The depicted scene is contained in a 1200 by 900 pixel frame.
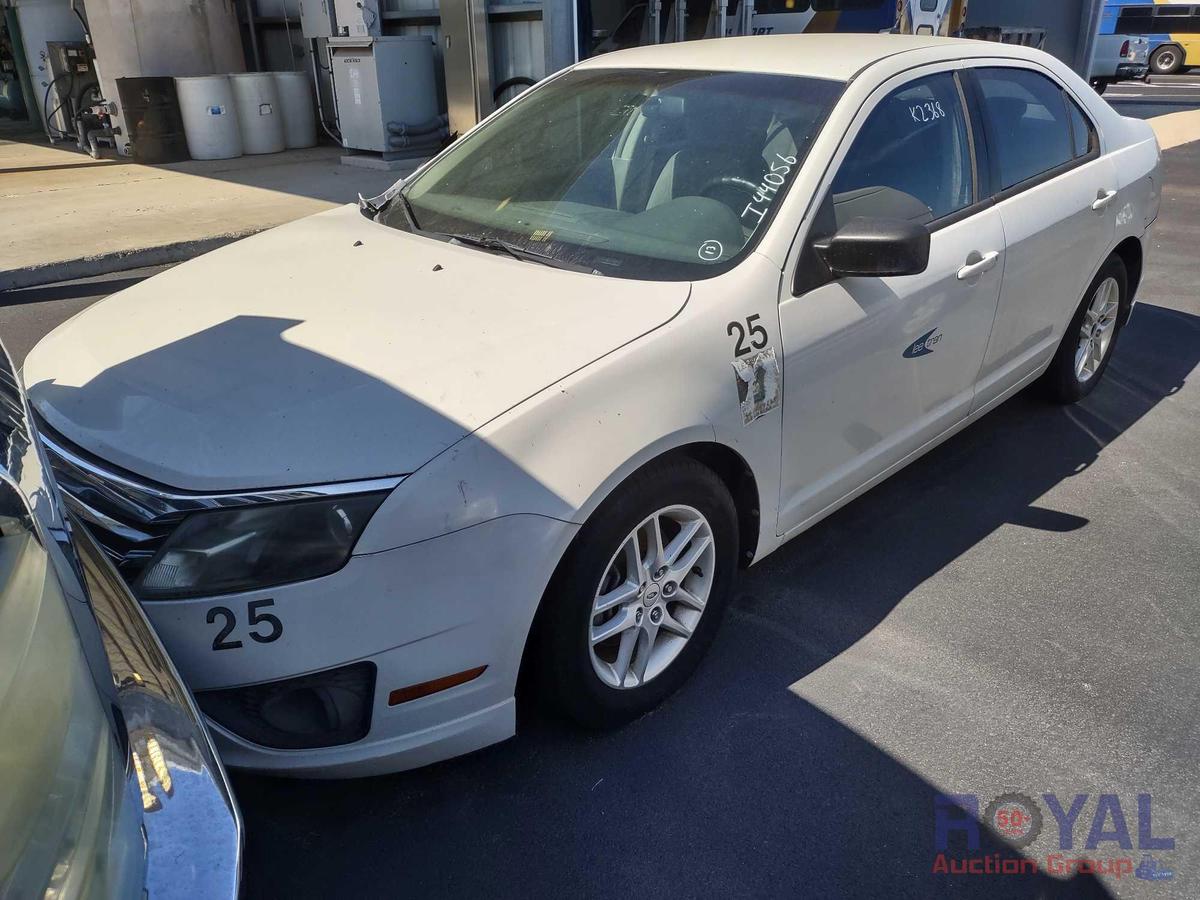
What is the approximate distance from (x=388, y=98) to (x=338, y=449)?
1032 cm

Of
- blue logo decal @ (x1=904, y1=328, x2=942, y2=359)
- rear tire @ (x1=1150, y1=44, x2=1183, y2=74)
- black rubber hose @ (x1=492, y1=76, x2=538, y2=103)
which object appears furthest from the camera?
rear tire @ (x1=1150, y1=44, x2=1183, y2=74)

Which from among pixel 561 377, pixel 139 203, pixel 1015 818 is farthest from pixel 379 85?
pixel 1015 818

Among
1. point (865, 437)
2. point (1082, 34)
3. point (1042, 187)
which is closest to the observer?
point (865, 437)

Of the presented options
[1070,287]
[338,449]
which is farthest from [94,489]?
[1070,287]

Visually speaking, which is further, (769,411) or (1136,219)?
(1136,219)

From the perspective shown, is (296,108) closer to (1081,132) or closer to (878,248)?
(1081,132)

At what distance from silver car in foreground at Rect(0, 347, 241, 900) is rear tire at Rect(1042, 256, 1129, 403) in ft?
13.5

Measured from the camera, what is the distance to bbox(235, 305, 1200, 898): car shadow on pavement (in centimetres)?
224

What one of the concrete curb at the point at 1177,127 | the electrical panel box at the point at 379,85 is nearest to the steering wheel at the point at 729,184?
the electrical panel box at the point at 379,85

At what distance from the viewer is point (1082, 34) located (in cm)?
1559

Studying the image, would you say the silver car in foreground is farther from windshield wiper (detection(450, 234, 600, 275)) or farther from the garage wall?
the garage wall

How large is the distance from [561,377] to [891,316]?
51.1 inches

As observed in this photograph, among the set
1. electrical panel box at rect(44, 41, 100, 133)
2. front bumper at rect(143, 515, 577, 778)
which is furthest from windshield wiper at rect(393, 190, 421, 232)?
electrical panel box at rect(44, 41, 100, 133)

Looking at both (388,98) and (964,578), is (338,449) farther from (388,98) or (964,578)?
(388,98)
